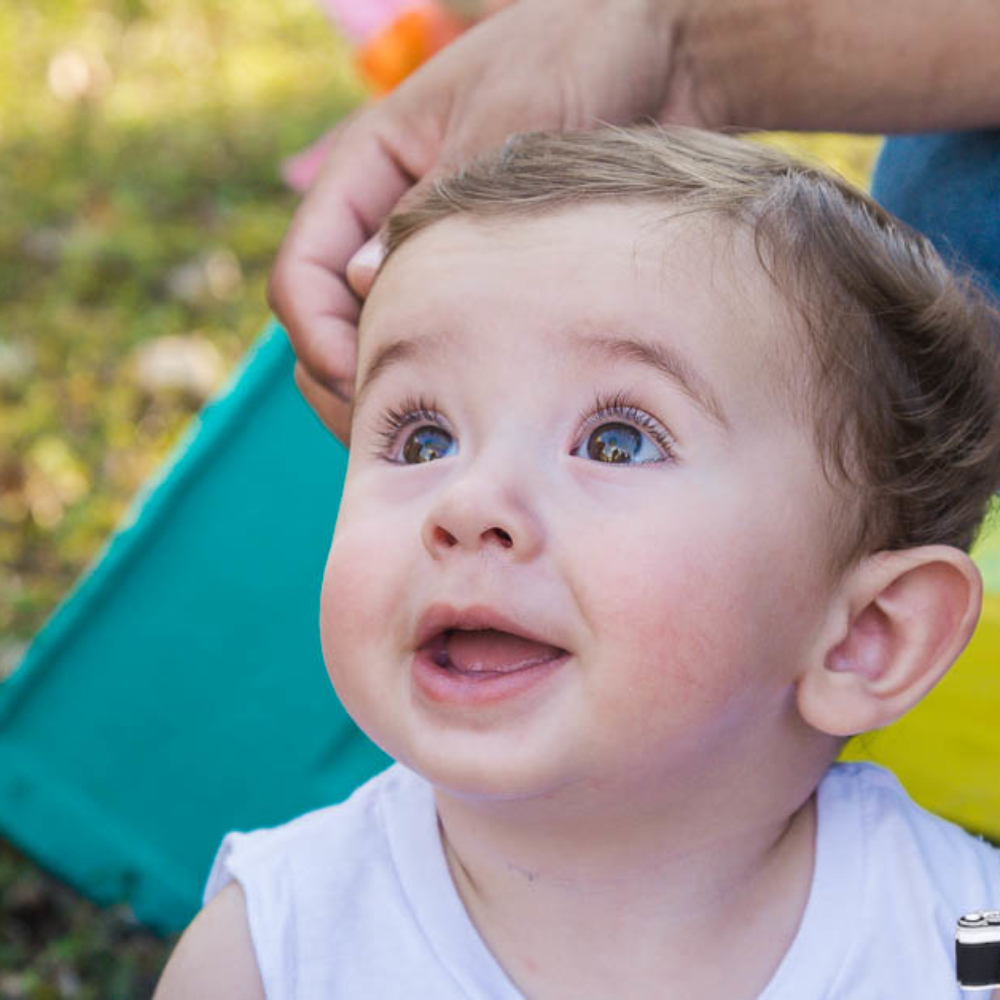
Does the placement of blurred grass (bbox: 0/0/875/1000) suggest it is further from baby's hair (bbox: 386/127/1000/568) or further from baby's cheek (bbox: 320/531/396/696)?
baby's hair (bbox: 386/127/1000/568)

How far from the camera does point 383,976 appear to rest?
125cm

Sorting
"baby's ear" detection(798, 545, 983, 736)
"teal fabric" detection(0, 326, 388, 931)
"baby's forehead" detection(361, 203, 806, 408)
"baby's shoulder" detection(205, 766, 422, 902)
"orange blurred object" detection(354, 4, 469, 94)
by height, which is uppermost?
"baby's forehead" detection(361, 203, 806, 408)

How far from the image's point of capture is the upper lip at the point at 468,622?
1.02 metres

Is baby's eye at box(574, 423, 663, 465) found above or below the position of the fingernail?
below

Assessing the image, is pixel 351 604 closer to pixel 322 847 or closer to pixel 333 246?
pixel 322 847

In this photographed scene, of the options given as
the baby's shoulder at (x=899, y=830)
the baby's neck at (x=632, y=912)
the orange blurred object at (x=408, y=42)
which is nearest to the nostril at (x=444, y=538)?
the baby's neck at (x=632, y=912)

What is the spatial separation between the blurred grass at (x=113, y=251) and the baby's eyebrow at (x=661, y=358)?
111cm

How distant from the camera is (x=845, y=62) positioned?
1531 millimetres

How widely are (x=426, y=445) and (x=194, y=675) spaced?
840mm

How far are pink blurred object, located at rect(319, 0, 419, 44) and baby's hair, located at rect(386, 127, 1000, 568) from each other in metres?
1.51

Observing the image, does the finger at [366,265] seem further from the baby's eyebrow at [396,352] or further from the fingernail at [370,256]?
the baby's eyebrow at [396,352]

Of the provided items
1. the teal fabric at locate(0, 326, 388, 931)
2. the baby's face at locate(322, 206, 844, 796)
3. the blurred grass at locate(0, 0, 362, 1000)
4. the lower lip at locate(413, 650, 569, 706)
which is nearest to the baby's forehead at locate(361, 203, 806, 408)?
the baby's face at locate(322, 206, 844, 796)

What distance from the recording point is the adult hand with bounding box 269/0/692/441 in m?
Answer: 1.49

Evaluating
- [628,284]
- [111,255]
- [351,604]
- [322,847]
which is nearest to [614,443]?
[628,284]
